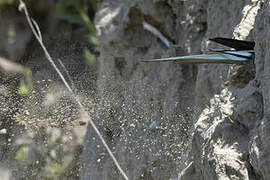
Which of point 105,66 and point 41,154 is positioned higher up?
point 105,66

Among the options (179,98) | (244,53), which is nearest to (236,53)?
(244,53)

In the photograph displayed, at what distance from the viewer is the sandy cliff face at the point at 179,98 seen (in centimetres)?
193

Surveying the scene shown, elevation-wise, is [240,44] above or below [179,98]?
above

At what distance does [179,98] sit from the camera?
3.00 metres

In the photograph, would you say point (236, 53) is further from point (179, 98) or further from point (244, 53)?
point (179, 98)

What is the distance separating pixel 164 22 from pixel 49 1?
2774 millimetres

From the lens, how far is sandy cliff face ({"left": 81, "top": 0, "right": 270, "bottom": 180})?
1929 mm

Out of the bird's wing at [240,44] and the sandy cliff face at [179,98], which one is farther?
the bird's wing at [240,44]

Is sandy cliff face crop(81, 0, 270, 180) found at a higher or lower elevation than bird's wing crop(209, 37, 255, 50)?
lower

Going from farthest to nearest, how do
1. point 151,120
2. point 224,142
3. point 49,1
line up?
point 49,1
point 151,120
point 224,142

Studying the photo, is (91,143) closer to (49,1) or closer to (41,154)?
(41,154)

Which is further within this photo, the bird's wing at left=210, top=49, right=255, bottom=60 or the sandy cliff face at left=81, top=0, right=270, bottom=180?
the bird's wing at left=210, top=49, right=255, bottom=60

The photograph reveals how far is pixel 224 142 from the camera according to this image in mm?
1986

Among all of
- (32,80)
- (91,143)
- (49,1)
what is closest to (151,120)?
(91,143)
